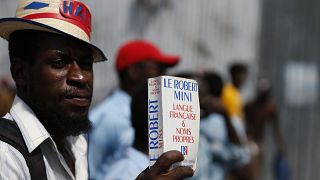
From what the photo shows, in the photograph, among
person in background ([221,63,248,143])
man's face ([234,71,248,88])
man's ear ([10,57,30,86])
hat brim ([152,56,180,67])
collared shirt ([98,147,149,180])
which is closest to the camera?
man's ear ([10,57,30,86])

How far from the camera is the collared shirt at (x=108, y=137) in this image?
5227 mm

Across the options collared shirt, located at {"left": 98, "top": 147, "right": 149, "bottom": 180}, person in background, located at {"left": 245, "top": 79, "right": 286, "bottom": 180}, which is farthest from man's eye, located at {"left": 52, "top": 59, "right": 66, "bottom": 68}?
person in background, located at {"left": 245, "top": 79, "right": 286, "bottom": 180}

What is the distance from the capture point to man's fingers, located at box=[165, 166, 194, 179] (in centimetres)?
251

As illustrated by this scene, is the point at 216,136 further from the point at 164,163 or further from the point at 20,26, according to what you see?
the point at 164,163

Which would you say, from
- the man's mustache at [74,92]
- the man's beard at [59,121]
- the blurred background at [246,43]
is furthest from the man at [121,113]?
the blurred background at [246,43]

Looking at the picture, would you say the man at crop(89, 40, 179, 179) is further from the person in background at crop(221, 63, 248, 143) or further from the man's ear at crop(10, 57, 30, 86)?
the person in background at crop(221, 63, 248, 143)

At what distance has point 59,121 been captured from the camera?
9.45ft

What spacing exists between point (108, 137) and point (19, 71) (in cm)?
236

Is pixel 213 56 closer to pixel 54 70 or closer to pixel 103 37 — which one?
pixel 103 37

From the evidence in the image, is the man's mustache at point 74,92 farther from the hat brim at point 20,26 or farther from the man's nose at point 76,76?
the hat brim at point 20,26

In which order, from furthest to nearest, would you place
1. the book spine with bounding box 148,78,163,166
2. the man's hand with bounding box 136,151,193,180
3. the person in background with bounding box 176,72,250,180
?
the person in background with bounding box 176,72,250,180
the book spine with bounding box 148,78,163,166
the man's hand with bounding box 136,151,193,180

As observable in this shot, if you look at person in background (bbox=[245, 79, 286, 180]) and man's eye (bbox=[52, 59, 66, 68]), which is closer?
man's eye (bbox=[52, 59, 66, 68])

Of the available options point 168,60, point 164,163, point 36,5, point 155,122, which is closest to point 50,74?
point 36,5

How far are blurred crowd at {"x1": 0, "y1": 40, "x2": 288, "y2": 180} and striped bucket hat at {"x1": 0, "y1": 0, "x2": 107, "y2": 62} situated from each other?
101 cm
